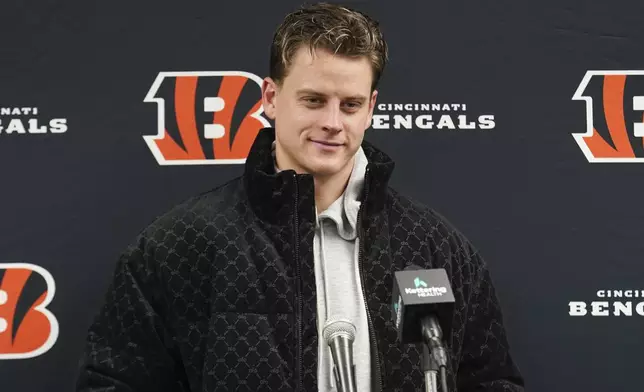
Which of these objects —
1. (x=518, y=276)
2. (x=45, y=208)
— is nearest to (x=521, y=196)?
(x=518, y=276)

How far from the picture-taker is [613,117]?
6.95ft

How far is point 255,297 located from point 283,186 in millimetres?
214

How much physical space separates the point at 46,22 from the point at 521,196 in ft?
3.92

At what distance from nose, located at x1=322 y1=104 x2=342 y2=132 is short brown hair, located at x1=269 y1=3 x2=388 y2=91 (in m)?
0.10

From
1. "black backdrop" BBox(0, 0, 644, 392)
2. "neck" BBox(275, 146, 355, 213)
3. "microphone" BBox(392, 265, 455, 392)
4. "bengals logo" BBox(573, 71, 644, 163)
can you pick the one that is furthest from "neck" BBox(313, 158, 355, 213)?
"bengals logo" BBox(573, 71, 644, 163)

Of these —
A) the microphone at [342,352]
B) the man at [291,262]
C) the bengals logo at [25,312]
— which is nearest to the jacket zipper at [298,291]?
the man at [291,262]

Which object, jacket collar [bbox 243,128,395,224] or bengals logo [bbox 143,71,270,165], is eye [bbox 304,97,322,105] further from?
bengals logo [bbox 143,71,270,165]

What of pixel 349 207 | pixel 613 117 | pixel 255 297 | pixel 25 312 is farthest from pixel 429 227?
pixel 25 312

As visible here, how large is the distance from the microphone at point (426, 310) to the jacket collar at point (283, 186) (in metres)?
0.50

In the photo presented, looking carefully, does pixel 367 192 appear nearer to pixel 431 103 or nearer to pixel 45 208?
pixel 431 103

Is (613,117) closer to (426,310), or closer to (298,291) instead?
(298,291)

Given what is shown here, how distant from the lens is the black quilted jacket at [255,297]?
1646 mm

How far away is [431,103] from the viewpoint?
212 cm

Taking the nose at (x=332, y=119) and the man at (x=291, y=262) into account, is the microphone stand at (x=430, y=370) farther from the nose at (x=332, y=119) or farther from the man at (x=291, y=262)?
the nose at (x=332, y=119)
